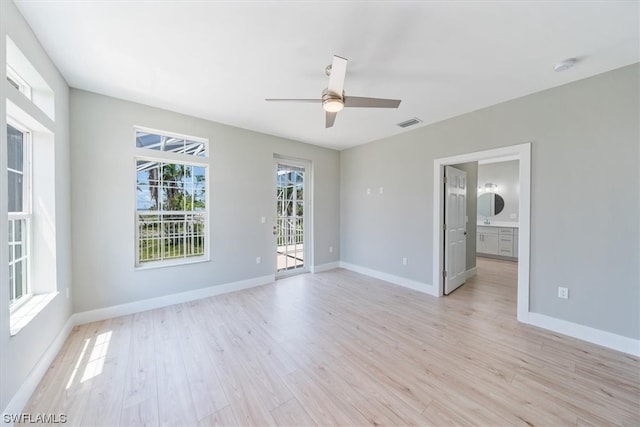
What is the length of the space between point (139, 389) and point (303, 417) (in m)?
1.29

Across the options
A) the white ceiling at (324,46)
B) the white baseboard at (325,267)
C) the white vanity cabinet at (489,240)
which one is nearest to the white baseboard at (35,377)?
the white ceiling at (324,46)

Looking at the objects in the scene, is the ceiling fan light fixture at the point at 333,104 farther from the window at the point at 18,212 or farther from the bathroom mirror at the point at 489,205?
the bathroom mirror at the point at 489,205

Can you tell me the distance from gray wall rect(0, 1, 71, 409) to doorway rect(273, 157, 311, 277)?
2.74 metres

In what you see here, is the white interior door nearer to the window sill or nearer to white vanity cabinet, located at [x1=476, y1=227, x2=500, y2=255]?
white vanity cabinet, located at [x1=476, y1=227, x2=500, y2=255]

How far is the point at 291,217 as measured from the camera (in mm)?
4902

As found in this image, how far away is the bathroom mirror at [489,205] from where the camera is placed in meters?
6.73

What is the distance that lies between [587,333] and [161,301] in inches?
199

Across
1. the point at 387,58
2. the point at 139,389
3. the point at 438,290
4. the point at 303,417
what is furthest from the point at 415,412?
the point at 387,58

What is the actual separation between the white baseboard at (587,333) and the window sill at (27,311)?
15.7ft

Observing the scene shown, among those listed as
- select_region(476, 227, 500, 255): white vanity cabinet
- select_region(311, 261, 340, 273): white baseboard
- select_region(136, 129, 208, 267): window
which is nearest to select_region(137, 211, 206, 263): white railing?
select_region(136, 129, 208, 267): window

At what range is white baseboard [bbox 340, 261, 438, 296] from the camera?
3.89 metres

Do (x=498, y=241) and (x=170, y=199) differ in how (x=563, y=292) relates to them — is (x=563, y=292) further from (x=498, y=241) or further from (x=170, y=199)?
(x=170, y=199)

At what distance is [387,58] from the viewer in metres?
2.17

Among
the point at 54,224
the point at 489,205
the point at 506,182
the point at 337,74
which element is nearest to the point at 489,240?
the point at 489,205
